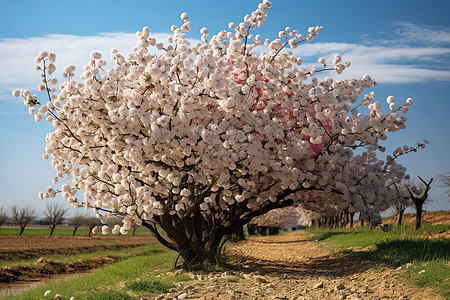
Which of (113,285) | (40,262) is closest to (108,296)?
(113,285)

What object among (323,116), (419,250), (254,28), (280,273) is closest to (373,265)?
(419,250)

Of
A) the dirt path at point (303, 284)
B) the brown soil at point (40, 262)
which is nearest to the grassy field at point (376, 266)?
the dirt path at point (303, 284)

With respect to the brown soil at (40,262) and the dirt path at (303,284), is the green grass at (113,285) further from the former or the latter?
the brown soil at (40,262)

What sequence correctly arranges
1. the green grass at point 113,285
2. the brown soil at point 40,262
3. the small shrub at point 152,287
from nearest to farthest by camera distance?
the green grass at point 113,285 → the small shrub at point 152,287 → the brown soil at point 40,262

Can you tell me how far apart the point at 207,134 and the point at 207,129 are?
0.43 meters

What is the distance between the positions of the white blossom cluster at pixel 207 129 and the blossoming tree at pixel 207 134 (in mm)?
29

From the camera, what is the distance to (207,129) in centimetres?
869

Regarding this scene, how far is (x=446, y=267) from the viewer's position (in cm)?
725

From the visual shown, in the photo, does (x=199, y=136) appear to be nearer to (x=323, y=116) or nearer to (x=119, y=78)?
(x=119, y=78)

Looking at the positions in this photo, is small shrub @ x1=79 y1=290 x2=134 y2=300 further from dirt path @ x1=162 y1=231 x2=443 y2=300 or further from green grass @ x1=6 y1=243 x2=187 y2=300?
dirt path @ x1=162 y1=231 x2=443 y2=300

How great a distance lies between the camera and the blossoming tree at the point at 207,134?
A: 866 centimetres

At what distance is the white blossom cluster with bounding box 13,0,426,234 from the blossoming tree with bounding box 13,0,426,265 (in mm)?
29

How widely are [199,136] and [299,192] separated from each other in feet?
Result: 13.7

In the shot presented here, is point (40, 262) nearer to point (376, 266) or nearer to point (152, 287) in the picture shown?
point (152, 287)
